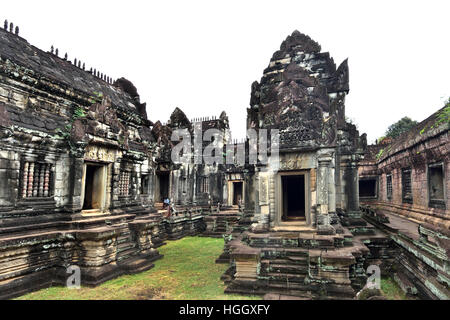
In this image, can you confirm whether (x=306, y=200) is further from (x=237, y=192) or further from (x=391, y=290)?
(x=237, y=192)

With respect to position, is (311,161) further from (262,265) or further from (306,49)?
(306,49)

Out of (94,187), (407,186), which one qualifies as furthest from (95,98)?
(407,186)

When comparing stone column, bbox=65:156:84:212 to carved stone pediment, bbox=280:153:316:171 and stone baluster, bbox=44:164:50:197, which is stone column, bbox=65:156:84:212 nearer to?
stone baluster, bbox=44:164:50:197

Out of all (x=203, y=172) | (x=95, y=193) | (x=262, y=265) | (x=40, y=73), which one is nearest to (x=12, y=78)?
(x=40, y=73)

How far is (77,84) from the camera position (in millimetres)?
10641

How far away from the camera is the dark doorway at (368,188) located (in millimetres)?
21852

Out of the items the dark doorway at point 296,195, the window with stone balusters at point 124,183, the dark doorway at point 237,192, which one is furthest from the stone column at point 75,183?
the dark doorway at point 237,192

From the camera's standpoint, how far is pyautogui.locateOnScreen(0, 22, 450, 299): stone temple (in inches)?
250

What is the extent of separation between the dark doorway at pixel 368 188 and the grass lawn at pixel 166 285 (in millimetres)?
17337

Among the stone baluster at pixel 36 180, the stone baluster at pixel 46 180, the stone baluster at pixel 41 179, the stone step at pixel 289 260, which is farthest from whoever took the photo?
the stone baluster at pixel 46 180

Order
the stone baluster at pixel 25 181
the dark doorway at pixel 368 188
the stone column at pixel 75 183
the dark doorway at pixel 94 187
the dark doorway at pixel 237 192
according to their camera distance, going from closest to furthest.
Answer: the stone baluster at pixel 25 181 < the stone column at pixel 75 183 < the dark doorway at pixel 94 187 < the dark doorway at pixel 368 188 < the dark doorway at pixel 237 192

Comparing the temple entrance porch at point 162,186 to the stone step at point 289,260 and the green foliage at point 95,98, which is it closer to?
the green foliage at point 95,98

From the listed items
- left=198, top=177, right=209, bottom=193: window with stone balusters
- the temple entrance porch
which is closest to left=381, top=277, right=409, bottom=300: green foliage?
the temple entrance porch

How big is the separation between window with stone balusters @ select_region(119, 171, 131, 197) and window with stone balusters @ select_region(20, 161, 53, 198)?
3.00 meters
